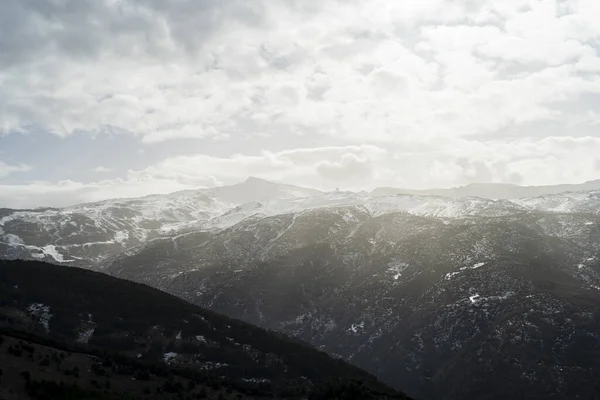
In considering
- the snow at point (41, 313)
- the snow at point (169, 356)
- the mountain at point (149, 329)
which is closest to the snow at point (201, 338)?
the mountain at point (149, 329)

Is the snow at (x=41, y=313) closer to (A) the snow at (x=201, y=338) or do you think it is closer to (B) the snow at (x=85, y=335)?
(B) the snow at (x=85, y=335)

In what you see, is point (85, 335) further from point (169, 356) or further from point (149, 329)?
point (169, 356)

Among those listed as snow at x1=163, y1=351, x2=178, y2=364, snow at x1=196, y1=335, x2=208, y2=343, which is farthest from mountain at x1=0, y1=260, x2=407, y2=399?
snow at x1=196, y1=335, x2=208, y2=343

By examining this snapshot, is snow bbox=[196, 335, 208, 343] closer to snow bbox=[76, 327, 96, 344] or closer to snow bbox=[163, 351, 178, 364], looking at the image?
snow bbox=[163, 351, 178, 364]

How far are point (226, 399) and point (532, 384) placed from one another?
13580 cm

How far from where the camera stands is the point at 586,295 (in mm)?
197875

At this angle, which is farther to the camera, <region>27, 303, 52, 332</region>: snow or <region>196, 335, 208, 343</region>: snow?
<region>196, 335, 208, 343</region>: snow

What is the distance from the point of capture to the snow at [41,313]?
117 m

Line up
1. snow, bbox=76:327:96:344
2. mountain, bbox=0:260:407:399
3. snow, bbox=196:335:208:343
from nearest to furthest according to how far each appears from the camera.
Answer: mountain, bbox=0:260:407:399, snow, bbox=76:327:96:344, snow, bbox=196:335:208:343

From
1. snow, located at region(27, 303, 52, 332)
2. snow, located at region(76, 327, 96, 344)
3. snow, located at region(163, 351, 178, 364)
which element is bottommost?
snow, located at region(163, 351, 178, 364)

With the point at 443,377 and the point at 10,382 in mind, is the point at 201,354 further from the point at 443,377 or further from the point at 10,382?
the point at 443,377

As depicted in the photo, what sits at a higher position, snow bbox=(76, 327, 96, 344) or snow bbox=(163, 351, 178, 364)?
snow bbox=(76, 327, 96, 344)

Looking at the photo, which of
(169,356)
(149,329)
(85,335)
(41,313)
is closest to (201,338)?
(149,329)

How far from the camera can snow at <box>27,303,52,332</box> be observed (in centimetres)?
11678
